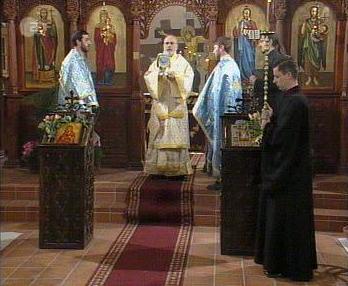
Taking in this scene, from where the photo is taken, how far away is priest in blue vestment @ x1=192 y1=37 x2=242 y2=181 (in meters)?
7.11

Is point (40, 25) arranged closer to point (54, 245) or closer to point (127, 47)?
point (127, 47)

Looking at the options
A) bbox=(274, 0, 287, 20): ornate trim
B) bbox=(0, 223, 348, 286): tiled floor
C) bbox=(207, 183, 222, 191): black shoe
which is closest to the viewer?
bbox=(0, 223, 348, 286): tiled floor

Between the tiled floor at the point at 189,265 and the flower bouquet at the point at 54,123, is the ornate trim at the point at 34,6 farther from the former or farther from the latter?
the tiled floor at the point at 189,265

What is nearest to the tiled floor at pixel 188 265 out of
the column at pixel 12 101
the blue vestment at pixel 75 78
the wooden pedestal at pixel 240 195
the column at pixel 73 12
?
the wooden pedestal at pixel 240 195

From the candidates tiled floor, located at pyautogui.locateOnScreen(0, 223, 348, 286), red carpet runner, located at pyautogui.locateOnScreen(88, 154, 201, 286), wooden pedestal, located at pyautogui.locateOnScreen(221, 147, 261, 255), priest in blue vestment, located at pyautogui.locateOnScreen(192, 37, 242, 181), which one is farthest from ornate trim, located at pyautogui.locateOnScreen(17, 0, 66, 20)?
wooden pedestal, located at pyautogui.locateOnScreen(221, 147, 261, 255)

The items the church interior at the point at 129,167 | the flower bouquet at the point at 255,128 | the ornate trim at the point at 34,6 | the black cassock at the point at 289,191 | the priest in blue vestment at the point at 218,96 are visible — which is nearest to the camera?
the black cassock at the point at 289,191

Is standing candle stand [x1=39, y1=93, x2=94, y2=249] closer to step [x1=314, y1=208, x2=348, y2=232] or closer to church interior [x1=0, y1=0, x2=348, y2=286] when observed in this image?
church interior [x1=0, y1=0, x2=348, y2=286]

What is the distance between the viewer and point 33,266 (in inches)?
197

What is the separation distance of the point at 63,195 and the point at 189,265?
1.35 meters

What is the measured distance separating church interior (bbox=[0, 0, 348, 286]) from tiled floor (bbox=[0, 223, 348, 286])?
0.7 inches

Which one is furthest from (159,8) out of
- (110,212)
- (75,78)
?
(110,212)

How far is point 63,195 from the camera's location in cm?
542

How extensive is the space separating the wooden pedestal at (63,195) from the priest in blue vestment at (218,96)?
2.21 metres

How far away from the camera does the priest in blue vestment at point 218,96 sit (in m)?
7.11
